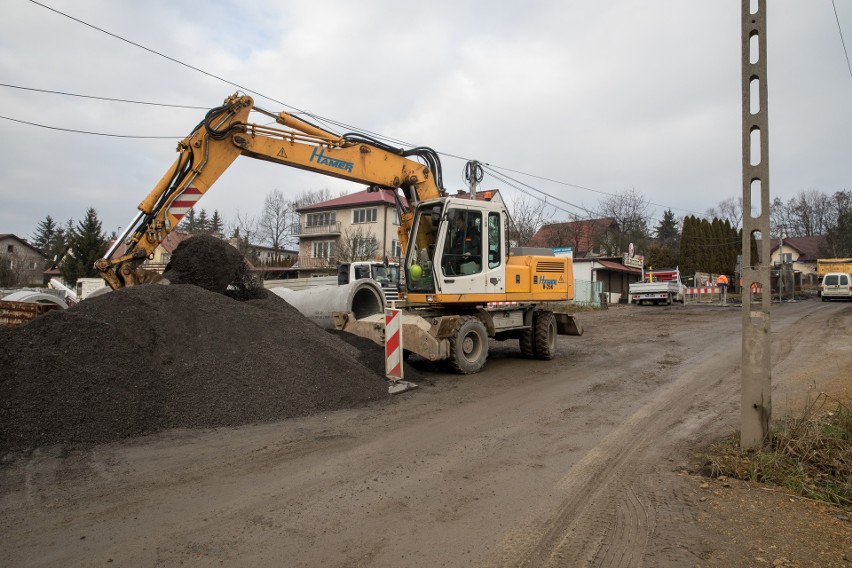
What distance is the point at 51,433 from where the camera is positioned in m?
5.33

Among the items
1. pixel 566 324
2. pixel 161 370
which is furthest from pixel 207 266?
pixel 566 324

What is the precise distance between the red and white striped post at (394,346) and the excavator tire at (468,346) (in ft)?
5.36

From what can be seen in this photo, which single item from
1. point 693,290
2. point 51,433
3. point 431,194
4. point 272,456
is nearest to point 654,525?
point 272,456

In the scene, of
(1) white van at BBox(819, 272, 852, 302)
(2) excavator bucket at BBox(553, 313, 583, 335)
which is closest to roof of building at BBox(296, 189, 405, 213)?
(1) white van at BBox(819, 272, 852, 302)

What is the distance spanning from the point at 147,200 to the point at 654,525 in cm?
789

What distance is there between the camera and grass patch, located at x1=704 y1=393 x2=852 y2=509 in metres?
4.21

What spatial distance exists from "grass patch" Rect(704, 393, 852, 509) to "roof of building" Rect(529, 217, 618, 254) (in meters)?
43.7

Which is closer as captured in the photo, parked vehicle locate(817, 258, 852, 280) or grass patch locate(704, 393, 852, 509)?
grass patch locate(704, 393, 852, 509)

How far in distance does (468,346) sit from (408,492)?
6104 mm

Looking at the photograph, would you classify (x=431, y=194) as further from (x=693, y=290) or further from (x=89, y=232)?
(x=89, y=232)

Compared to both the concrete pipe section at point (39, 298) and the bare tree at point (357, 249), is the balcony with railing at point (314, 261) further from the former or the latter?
Result: the concrete pipe section at point (39, 298)

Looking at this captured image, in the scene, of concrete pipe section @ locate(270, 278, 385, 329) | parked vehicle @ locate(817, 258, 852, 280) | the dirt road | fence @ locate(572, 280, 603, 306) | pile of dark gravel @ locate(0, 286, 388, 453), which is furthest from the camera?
parked vehicle @ locate(817, 258, 852, 280)

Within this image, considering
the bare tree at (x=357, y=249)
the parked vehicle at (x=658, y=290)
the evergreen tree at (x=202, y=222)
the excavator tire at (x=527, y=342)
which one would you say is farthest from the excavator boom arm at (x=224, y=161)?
the evergreen tree at (x=202, y=222)

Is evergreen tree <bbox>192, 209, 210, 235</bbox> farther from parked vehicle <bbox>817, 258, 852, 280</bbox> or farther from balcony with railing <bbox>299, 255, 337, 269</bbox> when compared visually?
parked vehicle <bbox>817, 258, 852, 280</bbox>
